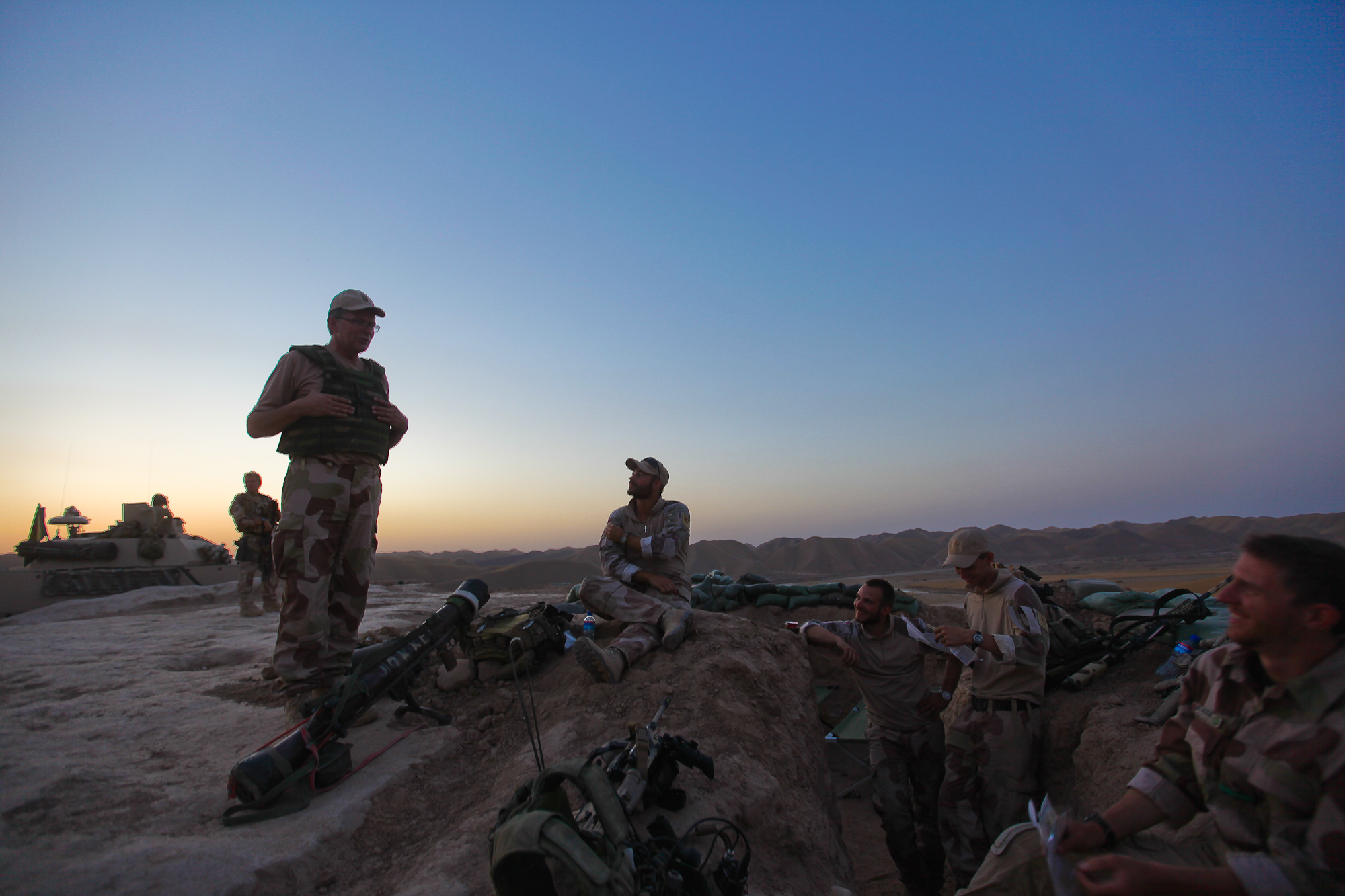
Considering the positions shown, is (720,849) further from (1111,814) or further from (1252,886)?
(1252,886)

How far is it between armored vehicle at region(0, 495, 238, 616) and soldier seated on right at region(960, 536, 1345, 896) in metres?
15.3

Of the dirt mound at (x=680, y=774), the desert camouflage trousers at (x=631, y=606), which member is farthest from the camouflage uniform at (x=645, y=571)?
the dirt mound at (x=680, y=774)

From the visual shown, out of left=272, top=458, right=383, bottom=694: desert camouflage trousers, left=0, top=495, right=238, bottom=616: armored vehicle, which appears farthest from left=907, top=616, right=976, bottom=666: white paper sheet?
left=0, top=495, right=238, bottom=616: armored vehicle

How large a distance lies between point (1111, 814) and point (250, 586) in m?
10.3

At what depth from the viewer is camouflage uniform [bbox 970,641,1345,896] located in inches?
56.1

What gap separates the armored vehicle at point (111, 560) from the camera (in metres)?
11.0

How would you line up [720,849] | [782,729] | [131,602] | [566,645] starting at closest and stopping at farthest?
[720,849] < [782,729] < [566,645] < [131,602]

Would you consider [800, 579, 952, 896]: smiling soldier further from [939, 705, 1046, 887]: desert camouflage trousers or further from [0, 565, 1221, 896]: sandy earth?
[0, 565, 1221, 896]: sandy earth

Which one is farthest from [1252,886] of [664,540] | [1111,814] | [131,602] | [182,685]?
[131,602]

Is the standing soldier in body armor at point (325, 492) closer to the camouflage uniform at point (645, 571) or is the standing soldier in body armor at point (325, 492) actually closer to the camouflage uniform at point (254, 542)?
the camouflage uniform at point (645, 571)

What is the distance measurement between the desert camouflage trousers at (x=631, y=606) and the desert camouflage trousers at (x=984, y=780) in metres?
2.00

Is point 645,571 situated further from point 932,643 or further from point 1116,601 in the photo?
point 1116,601

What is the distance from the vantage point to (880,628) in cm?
415

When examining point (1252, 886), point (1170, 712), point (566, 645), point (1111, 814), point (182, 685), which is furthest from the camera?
point (566, 645)
